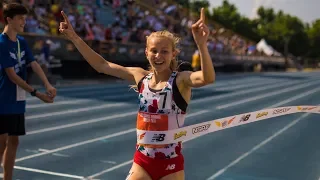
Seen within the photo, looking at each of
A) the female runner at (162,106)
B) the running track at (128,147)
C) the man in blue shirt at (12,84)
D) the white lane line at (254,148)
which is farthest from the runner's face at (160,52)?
the white lane line at (254,148)

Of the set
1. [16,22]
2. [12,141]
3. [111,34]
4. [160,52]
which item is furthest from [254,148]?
[111,34]

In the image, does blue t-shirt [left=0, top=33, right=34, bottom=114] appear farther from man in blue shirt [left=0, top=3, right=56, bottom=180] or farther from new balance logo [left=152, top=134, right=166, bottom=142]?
new balance logo [left=152, top=134, right=166, bottom=142]

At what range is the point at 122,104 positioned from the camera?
14.4 m

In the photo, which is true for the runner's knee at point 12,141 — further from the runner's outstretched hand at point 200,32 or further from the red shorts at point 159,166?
the runner's outstretched hand at point 200,32

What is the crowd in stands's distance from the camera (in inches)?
831

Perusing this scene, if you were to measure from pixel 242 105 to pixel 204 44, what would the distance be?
13.0m

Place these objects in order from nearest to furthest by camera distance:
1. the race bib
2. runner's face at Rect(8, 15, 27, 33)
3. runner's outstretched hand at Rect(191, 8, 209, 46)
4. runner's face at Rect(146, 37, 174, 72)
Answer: runner's outstretched hand at Rect(191, 8, 209, 46), runner's face at Rect(146, 37, 174, 72), runner's face at Rect(8, 15, 27, 33), the race bib

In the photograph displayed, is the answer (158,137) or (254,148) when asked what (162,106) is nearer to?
(158,137)

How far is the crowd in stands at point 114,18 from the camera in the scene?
21109 millimetres

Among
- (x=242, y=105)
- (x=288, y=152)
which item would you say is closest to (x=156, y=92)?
(x=288, y=152)

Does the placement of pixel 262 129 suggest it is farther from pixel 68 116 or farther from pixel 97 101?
pixel 97 101

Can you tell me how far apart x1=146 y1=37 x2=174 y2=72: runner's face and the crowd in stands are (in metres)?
15.8

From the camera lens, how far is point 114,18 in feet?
88.2

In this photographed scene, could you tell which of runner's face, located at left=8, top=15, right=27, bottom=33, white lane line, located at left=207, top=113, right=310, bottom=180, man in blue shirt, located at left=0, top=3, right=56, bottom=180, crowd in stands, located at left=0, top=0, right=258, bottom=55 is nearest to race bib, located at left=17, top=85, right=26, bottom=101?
man in blue shirt, located at left=0, top=3, right=56, bottom=180
